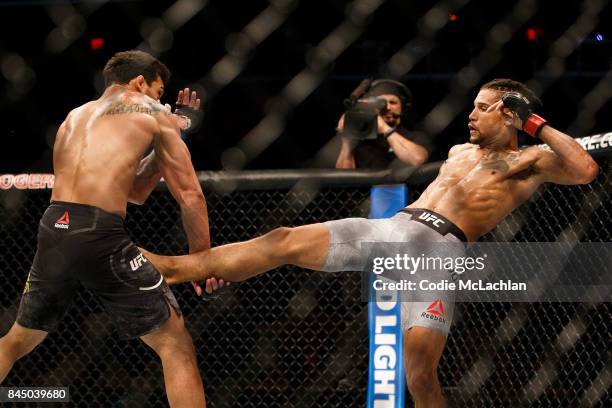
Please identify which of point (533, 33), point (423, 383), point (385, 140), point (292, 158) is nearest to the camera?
point (423, 383)

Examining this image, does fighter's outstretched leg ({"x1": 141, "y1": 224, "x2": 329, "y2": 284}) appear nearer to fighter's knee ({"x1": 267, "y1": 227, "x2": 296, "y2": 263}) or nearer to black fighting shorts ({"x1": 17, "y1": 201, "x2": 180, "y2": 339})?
fighter's knee ({"x1": 267, "y1": 227, "x2": 296, "y2": 263})

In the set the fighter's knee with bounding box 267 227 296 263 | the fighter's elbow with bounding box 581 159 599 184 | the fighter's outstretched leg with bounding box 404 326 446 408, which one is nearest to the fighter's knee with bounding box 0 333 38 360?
the fighter's knee with bounding box 267 227 296 263

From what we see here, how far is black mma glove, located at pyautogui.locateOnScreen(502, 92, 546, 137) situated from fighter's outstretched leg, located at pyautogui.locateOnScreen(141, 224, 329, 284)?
72 cm

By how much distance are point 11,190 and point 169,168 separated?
1071 mm

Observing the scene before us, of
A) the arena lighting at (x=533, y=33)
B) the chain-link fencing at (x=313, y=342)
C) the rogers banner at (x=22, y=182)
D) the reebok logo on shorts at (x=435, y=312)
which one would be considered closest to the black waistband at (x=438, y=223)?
the reebok logo on shorts at (x=435, y=312)

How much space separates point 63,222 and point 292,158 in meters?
2.98

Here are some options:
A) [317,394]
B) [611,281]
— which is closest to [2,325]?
[317,394]

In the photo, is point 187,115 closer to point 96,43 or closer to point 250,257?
point 250,257

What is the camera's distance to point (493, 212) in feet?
9.23

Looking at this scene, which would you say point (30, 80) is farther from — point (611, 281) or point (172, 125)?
point (611, 281)

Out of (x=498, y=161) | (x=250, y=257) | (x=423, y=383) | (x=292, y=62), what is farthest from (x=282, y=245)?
(x=292, y=62)

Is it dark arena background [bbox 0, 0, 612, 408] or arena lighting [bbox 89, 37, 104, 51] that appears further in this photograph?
arena lighting [bbox 89, 37, 104, 51]

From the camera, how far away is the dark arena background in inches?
139

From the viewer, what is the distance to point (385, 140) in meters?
3.41
